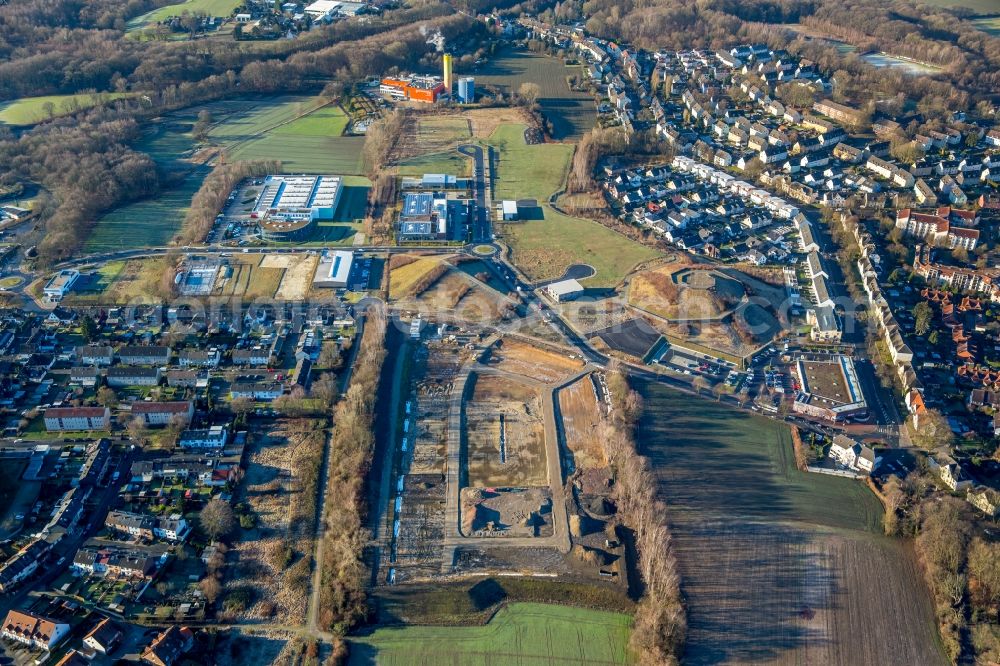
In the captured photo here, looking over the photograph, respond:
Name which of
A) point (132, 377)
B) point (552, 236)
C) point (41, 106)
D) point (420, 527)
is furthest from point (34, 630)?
point (41, 106)

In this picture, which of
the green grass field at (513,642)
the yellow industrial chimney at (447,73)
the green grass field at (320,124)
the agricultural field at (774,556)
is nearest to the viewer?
the green grass field at (513,642)

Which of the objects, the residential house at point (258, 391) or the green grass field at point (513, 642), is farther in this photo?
the residential house at point (258, 391)

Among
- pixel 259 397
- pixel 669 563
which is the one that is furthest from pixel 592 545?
pixel 259 397

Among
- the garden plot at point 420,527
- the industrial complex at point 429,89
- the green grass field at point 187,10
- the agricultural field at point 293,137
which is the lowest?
the garden plot at point 420,527

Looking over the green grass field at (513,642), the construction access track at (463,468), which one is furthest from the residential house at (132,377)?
the green grass field at (513,642)

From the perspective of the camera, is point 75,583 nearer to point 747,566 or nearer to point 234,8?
point 747,566

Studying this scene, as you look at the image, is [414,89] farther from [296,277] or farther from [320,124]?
[296,277]

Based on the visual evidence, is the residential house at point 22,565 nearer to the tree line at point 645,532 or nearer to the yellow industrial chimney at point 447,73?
the tree line at point 645,532
